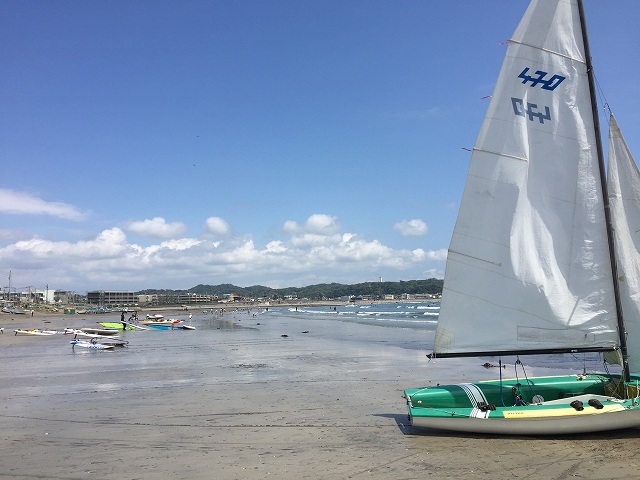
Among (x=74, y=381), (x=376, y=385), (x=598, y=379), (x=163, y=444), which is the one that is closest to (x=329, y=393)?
(x=376, y=385)

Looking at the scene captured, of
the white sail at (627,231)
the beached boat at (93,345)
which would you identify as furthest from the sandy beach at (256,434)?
the beached boat at (93,345)

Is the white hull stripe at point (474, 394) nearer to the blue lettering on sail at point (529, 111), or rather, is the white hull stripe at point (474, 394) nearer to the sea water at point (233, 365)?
the sea water at point (233, 365)

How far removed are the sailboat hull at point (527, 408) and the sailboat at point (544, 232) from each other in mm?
41

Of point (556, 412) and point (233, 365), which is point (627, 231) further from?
point (233, 365)

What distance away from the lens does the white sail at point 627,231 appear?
10.4 meters

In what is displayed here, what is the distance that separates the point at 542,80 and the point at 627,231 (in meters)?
3.61

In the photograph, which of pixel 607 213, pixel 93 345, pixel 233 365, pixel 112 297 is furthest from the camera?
pixel 112 297

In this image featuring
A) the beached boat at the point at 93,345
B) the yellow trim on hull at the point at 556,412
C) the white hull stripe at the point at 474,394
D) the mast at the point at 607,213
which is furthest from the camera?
the beached boat at the point at 93,345

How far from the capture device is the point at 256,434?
11.5 m

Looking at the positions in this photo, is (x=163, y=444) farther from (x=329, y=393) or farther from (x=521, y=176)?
(x=521, y=176)

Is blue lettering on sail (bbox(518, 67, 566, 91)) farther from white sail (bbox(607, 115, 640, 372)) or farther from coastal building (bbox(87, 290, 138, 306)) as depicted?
coastal building (bbox(87, 290, 138, 306))

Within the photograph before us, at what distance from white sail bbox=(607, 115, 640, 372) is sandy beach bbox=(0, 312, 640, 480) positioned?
7.61 ft

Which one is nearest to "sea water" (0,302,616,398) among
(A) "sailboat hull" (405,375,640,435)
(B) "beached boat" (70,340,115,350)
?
(B) "beached boat" (70,340,115,350)

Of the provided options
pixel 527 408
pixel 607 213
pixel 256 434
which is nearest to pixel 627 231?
pixel 607 213
